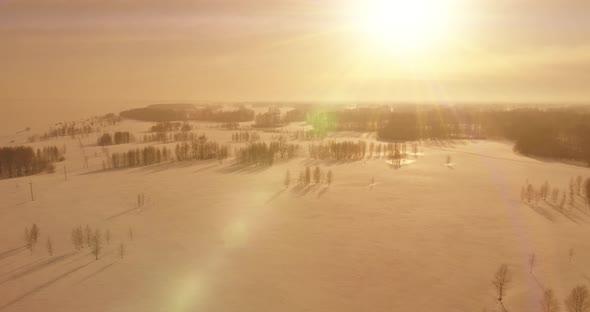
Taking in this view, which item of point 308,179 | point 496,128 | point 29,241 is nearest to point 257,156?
point 308,179

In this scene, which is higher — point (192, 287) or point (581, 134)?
point (581, 134)

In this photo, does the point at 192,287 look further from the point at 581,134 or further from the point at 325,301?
the point at 581,134

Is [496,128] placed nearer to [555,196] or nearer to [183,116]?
[555,196]

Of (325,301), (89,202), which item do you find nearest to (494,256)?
(325,301)

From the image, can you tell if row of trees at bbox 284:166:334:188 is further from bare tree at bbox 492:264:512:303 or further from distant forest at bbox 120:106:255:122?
distant forest at bbox 120:106:255:122

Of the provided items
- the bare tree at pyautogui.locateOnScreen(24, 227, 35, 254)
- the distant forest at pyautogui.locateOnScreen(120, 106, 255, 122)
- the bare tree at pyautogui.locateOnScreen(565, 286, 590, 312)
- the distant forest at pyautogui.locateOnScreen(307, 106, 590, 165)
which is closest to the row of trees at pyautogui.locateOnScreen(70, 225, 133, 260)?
the bare tree at pyautogui.locateOnScreen(24, 227, 35, 254)
